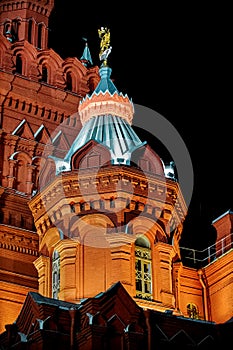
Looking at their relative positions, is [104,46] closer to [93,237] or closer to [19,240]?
[19,240]

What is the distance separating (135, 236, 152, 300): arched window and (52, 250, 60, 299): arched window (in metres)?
2.60

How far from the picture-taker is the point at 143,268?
28.2m

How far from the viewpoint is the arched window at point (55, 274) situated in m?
28.3

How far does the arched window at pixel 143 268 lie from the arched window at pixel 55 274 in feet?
8.54

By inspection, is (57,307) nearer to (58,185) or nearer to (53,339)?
(53,339)

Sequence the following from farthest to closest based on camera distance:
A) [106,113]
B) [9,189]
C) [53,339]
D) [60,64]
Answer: [60,64], [9,189], [106,113], [53,339]

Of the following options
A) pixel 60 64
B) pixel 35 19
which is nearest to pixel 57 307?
pixel 60 64

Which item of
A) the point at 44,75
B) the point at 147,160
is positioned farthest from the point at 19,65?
the point at 147,160

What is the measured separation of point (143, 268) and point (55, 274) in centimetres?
295

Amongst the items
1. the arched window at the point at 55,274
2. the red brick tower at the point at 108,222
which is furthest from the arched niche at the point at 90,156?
the arched window at the point at 55,274

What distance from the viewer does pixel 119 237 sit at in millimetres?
27875

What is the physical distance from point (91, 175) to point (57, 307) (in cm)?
592

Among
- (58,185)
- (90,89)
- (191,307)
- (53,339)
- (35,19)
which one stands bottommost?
(53,339)

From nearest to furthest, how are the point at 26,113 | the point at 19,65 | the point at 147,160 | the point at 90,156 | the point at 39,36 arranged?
1. the point at 90,156
2. the point at 147,160
3. the point at 26,113
4. the point at 19,65
5. the point at 39,36
